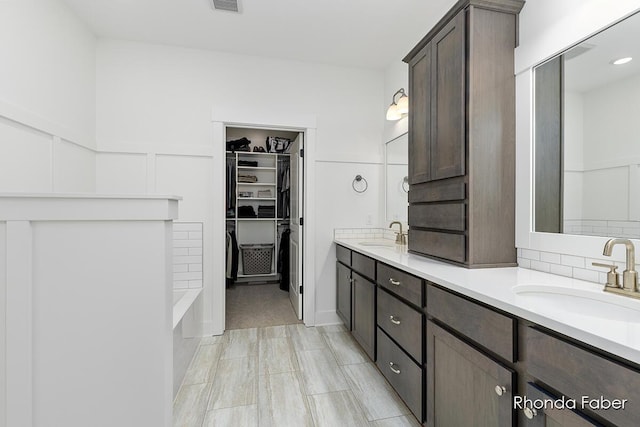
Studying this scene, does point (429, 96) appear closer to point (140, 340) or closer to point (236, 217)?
point (140, 340)

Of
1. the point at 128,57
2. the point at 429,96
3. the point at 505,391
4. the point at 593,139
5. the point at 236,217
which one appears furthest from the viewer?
the point at 236,217

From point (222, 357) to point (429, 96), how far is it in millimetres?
2472

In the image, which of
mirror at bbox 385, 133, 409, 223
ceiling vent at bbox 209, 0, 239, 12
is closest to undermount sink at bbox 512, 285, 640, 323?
mirror at bbox 385, 133, 409, 223

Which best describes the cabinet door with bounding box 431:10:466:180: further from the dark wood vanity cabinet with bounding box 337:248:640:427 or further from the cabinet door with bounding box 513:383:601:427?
the cabinet door with bounding box 513:383:601:427

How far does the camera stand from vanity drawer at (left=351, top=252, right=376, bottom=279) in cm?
213

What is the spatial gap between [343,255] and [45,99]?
8.23 feet

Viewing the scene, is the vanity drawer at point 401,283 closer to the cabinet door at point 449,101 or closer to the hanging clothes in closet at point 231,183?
the cabinet door at point 449,101

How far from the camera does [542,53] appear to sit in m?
1.48

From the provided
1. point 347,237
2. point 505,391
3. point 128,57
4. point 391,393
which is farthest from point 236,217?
point 505,391

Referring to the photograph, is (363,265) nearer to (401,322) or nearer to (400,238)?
(400,238)

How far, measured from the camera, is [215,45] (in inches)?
108

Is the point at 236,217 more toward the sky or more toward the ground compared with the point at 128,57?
more toward the ground

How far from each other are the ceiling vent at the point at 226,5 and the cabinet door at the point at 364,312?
88.1 inches

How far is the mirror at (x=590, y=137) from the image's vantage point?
3.88 feet
